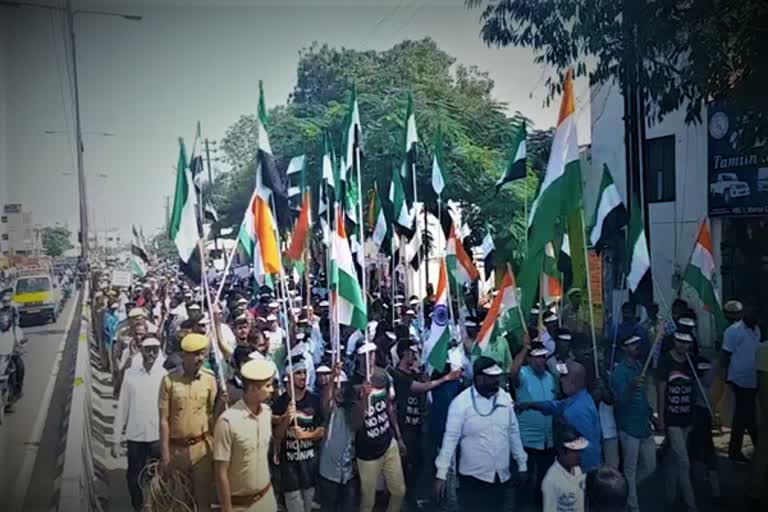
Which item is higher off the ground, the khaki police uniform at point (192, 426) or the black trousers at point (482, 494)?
the khaki police uniform at point (192, 426)

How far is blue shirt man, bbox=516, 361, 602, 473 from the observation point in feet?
13.4

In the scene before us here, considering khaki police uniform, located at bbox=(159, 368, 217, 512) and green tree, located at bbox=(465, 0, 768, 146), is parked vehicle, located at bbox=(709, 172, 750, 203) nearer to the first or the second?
green tree, located at bbox=(465, 0, 768, 146)

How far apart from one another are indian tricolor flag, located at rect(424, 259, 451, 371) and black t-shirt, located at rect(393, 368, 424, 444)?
0.19m

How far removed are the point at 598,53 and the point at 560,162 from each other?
0.85m

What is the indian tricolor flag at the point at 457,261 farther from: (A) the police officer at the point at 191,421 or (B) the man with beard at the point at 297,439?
(A) the police officer at the point at 191,421

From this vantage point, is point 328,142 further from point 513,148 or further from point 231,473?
point 231,473

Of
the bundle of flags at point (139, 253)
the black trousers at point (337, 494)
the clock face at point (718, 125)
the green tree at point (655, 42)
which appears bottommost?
the black trousers at point (337, 494)

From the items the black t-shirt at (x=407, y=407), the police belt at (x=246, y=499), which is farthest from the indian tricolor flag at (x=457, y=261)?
the police belt at (x=246, y=499)

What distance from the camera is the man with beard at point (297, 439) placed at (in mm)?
3914

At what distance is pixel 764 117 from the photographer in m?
4.78

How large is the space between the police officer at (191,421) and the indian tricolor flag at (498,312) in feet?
5.20

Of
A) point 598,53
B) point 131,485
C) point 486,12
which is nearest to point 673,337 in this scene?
point 598,53

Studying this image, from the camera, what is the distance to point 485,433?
3.98 meters

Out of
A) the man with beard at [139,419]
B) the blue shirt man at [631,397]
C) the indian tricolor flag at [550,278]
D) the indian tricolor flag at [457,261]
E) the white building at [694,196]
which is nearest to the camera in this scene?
the man with beard at [139,419]
